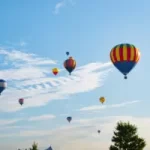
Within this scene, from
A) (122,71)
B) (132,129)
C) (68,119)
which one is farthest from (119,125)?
(68,119)

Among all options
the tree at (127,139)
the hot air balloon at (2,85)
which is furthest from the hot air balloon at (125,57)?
the hot air balloon at (2,85)

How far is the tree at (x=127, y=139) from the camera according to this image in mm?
84188

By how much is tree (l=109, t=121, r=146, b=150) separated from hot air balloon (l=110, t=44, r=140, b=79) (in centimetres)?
1128

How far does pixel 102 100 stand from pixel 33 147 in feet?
82.4

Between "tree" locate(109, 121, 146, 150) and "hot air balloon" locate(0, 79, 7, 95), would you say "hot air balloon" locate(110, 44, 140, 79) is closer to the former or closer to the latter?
"tree" locate(109, 121, 146, 150)

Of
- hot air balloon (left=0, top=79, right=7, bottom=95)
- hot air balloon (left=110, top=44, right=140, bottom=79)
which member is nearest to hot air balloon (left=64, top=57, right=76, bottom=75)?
hot air balloon (left=0, top=79, right=7, bottom=95)

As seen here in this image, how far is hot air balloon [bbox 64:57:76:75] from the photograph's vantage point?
102250 millimetres

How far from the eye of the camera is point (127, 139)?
278 feet

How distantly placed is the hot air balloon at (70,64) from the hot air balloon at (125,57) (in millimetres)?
21766

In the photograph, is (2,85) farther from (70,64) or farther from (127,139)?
(127,139)

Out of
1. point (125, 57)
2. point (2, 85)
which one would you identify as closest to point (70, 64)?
point (2, 85)

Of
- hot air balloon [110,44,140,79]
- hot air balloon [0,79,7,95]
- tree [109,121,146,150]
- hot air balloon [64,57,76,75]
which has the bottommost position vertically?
tree [109,121,146,150]

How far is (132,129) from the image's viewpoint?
282 ft

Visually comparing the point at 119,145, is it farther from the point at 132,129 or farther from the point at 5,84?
the point at 5,84
